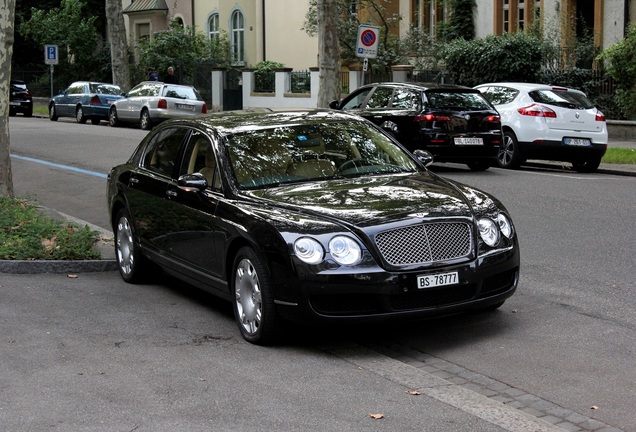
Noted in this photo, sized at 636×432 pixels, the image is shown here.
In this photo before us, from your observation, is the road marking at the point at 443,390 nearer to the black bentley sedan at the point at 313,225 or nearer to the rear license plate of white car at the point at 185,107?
the black bentley sedan at the point at 313,225

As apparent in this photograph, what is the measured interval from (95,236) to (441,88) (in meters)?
9.97

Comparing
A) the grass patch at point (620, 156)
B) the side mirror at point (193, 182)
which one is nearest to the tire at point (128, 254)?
the side mirror at point (193, 182)

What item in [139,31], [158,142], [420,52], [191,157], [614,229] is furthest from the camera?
[139,31]

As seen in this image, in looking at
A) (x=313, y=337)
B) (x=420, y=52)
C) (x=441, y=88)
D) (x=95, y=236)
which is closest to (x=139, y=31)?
(x=420, y=52)

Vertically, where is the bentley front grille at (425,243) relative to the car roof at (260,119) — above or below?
below

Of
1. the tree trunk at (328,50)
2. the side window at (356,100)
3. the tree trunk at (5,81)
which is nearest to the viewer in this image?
the tree trunk at (5,81)

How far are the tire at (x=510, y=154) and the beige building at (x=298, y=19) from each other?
12.9 m

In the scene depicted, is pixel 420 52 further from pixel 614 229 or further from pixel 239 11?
pixel 614 229

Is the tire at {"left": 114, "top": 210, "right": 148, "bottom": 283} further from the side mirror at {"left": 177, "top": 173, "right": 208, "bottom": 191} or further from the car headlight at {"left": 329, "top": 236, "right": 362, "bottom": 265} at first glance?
the car headlight at {"left": 329, "top": 236, "right": 362, "bottom": 265}

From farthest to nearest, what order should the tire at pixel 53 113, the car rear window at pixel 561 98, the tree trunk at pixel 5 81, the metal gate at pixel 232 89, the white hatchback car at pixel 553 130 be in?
the metal gate at pixel 232 89, the tire at pixel 53 113, the car rear window at pixel 561 98, the white hatchback car at pixel 553 130, the tree trunk at pixel 5 81

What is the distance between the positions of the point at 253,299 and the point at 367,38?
20.7 meters

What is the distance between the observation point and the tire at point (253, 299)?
7.29 metres

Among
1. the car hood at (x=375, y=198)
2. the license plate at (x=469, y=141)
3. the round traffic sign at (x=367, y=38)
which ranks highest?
the round traffic sign at (x=367, y=38)

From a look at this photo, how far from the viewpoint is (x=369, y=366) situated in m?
6.96
